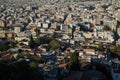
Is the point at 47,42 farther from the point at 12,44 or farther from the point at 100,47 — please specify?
the point at 100,47

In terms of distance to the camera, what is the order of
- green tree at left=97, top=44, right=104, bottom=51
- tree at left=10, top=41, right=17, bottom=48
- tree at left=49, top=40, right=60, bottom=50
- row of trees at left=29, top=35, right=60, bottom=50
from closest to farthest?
green tree at left=97, top=44, right=104, bottom=51 → tree at left=49, top=40, right=60, bottom=50 → row of trees at left=29, top=35, right=60, bottom=50 → tree at left=10, top=41, right=17, bottom=48

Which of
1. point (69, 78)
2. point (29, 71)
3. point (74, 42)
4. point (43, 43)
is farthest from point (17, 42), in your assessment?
point (29, 71)

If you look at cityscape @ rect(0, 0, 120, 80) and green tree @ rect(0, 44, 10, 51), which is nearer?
cityscape @ rect(0, 0, 120, 80)

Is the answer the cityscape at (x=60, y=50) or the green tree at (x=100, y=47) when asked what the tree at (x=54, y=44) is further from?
the green tree at (x=100, y=47)

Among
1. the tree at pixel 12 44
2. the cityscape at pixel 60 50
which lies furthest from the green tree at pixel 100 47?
the tree at pixel 12 44

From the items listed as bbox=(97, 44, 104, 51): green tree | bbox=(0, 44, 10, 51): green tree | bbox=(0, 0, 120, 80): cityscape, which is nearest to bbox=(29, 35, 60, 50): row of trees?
bbox=(0, 0, 120, 80): cityscape

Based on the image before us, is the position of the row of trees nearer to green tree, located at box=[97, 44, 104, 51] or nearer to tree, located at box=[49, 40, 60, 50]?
tree, located at box=[49, 40, 60, 50]

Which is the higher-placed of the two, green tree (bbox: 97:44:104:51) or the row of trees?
the row of trees

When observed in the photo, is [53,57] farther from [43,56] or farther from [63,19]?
[63,19]

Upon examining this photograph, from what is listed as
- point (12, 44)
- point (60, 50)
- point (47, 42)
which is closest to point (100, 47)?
point (60, 50)
